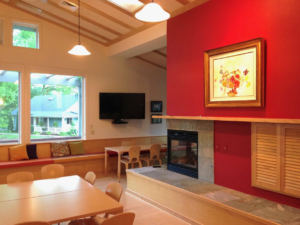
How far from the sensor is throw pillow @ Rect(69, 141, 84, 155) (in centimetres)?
659

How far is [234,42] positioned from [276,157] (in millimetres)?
1704

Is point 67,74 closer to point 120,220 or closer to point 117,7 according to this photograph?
point 117,7

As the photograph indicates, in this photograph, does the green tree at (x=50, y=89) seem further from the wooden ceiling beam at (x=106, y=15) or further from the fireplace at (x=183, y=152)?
the fireplace at (x=183, y=152)

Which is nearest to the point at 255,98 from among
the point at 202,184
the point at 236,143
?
the point at 236,143

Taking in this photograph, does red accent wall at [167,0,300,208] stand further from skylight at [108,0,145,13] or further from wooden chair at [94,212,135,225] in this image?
wooden chair at [94,212,135,225]

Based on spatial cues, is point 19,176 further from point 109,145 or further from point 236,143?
point 109,145

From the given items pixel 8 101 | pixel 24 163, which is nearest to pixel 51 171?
pixel 24 163

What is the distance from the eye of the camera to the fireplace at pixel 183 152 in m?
4.60

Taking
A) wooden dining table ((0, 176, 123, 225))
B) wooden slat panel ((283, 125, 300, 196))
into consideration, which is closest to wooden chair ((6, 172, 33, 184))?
wooden dining table ((0, 176, 123, 225))

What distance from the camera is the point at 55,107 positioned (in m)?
6.70

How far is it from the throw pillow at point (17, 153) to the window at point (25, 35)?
7.84 ft

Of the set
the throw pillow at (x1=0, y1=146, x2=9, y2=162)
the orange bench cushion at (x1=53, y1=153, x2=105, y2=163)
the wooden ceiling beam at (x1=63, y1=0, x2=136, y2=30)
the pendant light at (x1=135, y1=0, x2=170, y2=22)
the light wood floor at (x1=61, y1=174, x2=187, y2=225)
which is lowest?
the light wood floor at (x1=61, y1=174, x2=187, y2=225)

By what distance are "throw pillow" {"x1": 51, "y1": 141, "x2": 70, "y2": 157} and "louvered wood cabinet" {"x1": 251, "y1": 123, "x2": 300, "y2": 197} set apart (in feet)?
15.2

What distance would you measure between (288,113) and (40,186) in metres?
3.17
